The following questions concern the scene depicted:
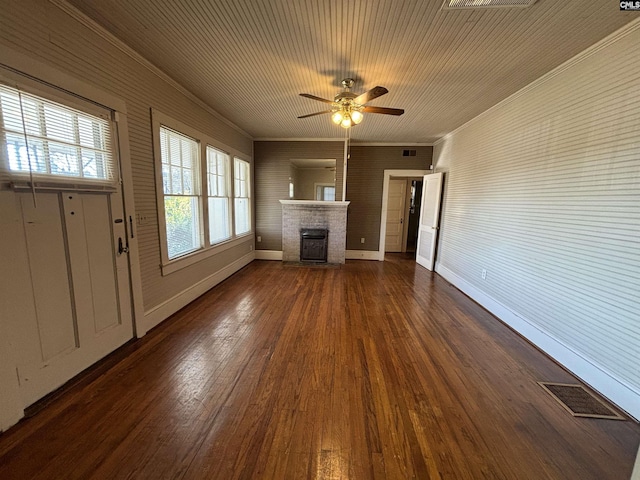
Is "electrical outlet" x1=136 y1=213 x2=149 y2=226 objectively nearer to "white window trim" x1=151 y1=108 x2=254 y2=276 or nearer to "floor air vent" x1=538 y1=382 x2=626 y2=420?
"white window trim" x1=151 y1=108 x2=254 y2=276

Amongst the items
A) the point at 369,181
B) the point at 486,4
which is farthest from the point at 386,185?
the point at 486,4

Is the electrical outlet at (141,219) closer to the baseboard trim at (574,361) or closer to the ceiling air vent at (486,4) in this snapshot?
the ceiling air vent at (486,4)

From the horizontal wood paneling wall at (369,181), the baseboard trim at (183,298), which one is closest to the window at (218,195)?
the baseboard trim at (183,298)

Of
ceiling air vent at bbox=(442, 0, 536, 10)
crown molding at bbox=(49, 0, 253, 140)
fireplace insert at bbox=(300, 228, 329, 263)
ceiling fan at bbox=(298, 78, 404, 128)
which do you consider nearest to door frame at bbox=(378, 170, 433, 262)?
fireplace insert at bbox=(300, 228, 329, 263)

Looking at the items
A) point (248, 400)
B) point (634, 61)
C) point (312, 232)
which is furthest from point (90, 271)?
point (634, 61)

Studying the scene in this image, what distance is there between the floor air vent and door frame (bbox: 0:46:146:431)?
3.58 metres

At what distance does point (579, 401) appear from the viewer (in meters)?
1.80

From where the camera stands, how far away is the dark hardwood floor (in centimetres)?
131

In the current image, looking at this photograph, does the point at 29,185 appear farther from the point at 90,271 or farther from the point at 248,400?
the point at 248,400

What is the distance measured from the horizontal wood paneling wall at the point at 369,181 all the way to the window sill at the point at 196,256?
9.05 feet

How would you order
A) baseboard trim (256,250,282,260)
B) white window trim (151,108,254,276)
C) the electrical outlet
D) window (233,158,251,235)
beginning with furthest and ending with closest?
baseboard trim (256,250,282,260) < window (233,158,251,235) < white window trim (151,108,254,276) < the electrical outlet

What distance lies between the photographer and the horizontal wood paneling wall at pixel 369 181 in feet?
19.0

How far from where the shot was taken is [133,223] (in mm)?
2371

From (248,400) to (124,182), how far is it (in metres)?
2.14
